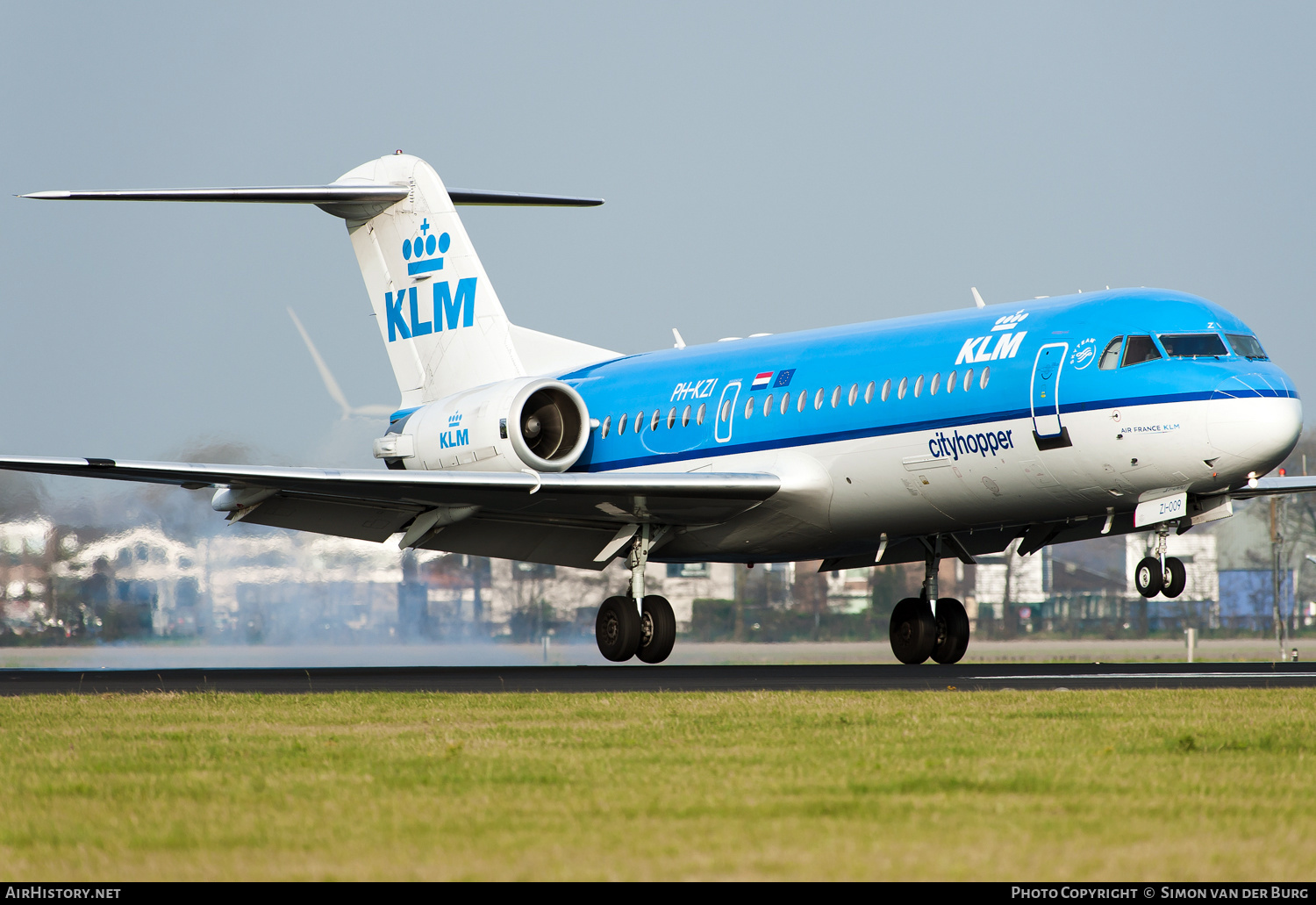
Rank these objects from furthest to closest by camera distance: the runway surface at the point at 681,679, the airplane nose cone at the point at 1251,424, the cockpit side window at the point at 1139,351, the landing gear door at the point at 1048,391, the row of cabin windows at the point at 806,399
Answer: the row of cabin windows at the point at 806,399, the landing gear door at the point at 1048,391, the cockpit side window at the point at 1139,351, the airplane nose cone at the point at 1251,424, the runway surface at the point at 681,679

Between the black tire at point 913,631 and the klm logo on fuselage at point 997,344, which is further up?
the klm logo on fuselage at point 997,344

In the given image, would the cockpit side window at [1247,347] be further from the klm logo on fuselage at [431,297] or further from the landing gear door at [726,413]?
the klm logo on fuselage at [431,297]

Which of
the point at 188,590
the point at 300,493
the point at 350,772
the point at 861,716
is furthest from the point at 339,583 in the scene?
the point at 350,772

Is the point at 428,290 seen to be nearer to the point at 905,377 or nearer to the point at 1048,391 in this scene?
the point at 905,377

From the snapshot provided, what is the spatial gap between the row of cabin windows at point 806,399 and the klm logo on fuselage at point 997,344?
170 millimetres

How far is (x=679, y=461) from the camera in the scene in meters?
22.4

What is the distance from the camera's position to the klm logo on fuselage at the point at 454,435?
23.2 m

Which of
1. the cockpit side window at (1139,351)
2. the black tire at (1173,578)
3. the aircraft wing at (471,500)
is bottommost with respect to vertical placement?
the black tire at (1173,578)

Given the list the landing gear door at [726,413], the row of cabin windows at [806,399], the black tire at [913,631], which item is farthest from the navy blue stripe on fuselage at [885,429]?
the black tire at [913,631]

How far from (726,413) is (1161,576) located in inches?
259

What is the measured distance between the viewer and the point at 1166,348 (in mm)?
17703

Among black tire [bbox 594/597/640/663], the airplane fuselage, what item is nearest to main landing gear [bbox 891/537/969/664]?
the airplane fuselage
